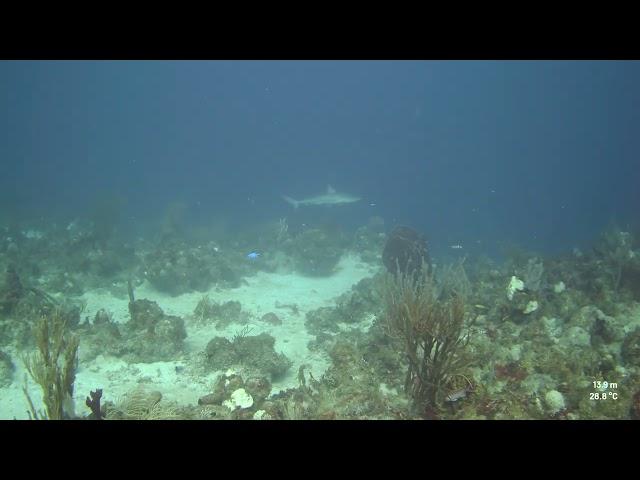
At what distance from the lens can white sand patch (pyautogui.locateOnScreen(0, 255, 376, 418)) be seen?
6898 mm

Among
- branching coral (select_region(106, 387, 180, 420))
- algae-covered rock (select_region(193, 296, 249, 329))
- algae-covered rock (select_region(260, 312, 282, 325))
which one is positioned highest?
algae-covered rock (select_region(193, 296, 249, 329))

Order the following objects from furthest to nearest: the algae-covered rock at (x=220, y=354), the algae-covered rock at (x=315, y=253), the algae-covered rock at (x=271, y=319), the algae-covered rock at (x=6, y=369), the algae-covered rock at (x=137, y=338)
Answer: the algae-covered rock at (x=315, y=253)
the algae-covered rock at (x=271, y=319)
the algae-covered rock at (x=137, y=338)
the algae-covered rock at (x=220, y=354)
the algae-covered rock at (x=6, y=369)

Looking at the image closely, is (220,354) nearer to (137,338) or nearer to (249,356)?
(249,356)

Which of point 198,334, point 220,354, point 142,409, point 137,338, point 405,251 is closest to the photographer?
point 142,409

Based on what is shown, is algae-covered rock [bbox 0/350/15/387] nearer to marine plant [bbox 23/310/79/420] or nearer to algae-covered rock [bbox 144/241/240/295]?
marine plant [bbox 23/310/79/420]

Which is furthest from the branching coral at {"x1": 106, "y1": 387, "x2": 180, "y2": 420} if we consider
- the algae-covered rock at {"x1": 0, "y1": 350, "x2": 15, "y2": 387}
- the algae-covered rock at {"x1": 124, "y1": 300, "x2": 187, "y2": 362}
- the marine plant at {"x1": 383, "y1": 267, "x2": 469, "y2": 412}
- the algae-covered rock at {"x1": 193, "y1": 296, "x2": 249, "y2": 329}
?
the algae-covered rock at {"x1": 193, "y1": 296, "x2": 249, "y2": 329}

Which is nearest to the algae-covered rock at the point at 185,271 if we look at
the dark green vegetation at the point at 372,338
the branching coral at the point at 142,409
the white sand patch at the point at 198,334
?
the dark green vegetation at the point at 372,338

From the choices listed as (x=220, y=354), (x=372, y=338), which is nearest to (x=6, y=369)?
(x=220, y=354)

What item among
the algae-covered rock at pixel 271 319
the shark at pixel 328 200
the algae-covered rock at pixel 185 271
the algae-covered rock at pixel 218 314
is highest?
the shark at pixel 328 200

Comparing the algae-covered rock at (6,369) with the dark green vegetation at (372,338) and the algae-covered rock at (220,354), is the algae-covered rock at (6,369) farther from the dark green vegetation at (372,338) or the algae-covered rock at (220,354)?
the algae-covered rock at (220,354)

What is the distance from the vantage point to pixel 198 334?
9.85 metres

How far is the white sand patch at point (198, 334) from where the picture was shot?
690 cm

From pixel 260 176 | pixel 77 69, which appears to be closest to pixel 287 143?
pixel 260 176
